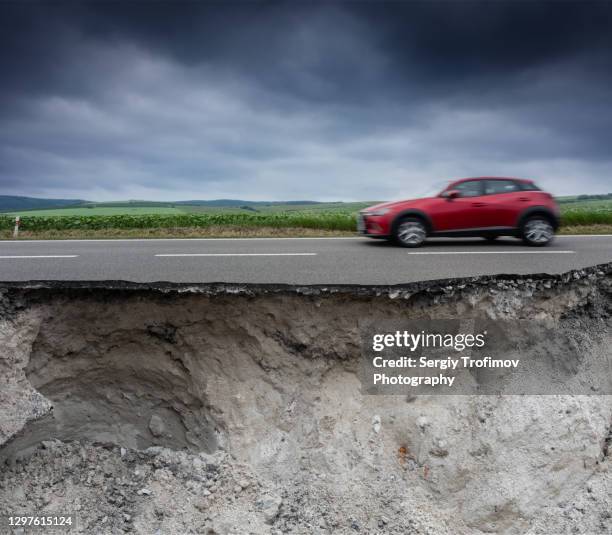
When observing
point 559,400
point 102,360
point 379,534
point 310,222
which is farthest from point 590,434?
point 310,222

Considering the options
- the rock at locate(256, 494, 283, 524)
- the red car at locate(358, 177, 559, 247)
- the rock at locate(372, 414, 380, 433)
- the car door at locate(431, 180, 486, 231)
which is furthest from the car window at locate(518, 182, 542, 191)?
the rock at locate(256, 494, 283, 524)

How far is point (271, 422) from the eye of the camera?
2.96 metres

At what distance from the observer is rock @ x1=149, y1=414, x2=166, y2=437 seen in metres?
3.19

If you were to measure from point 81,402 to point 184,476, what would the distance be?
930mm

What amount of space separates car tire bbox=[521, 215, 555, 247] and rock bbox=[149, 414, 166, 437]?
8160 millimetres

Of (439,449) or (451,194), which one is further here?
(451,194)

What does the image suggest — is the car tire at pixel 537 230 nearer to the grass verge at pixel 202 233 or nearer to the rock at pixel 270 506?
the grass verge at pixel 202 233

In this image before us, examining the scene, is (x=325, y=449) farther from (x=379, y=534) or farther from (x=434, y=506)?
(x=434, y=506)

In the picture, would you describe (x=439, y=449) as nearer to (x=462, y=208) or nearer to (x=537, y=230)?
(x=462, y=208)

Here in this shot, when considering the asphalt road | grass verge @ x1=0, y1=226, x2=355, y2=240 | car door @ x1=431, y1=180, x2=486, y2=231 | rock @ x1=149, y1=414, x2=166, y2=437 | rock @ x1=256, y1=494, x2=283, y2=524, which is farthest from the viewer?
grass verge @ x1=0, y1=226, x2=355, y2=240

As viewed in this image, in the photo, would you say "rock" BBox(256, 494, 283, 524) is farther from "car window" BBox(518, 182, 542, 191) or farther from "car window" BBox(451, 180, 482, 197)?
"car window" BBox(518, 182, 542, 191)

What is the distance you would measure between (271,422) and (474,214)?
7024mm

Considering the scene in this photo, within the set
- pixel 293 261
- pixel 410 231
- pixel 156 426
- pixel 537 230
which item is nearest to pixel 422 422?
pixel 156 426

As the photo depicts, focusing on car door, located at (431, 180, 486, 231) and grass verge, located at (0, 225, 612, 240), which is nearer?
car door, located at (431, 180, 486, 231)
